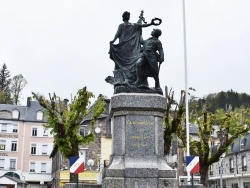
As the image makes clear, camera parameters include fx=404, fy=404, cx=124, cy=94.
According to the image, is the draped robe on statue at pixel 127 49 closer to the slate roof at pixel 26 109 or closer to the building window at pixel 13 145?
the slate roof at pixel 26 109

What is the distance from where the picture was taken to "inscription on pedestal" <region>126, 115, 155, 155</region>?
488 inches

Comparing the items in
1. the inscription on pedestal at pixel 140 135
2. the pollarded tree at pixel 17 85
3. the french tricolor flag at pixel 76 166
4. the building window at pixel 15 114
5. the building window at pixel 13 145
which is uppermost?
the pollarded tree at pixel 17 85

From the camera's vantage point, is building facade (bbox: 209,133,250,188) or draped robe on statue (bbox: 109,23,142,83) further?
building facade (bbox: 209,133,250,188)

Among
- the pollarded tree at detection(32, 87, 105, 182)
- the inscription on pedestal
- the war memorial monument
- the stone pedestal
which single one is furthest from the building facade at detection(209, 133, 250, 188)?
the inscription on pedestal

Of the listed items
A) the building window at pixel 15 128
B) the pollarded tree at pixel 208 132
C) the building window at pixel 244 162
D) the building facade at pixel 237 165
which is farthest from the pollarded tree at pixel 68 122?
the building window at pixel 15 128

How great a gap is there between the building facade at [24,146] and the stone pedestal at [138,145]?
45901 millimetres

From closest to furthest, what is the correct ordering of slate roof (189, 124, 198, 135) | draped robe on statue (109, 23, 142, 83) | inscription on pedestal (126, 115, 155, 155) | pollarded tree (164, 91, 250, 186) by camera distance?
inscription on pedestal (126, 115, 155, 155), draped robe on statue (109, 23, 142, 83), pollarded tree (164, 91, 250, 186), slate roof (189, 124, 198, 135)

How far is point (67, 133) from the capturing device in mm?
22719

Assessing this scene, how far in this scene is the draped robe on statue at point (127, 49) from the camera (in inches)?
549

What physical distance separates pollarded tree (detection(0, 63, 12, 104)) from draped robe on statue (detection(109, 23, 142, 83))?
57.4m

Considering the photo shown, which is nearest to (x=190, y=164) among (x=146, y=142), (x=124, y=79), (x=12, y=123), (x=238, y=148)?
(x=146, y=142)

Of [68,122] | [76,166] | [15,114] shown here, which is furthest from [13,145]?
[76,166]

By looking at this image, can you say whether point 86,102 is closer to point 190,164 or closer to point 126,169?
point 190,164

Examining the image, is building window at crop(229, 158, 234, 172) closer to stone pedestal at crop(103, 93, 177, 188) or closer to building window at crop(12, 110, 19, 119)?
building window at crop(12, 110, 19, 119)
